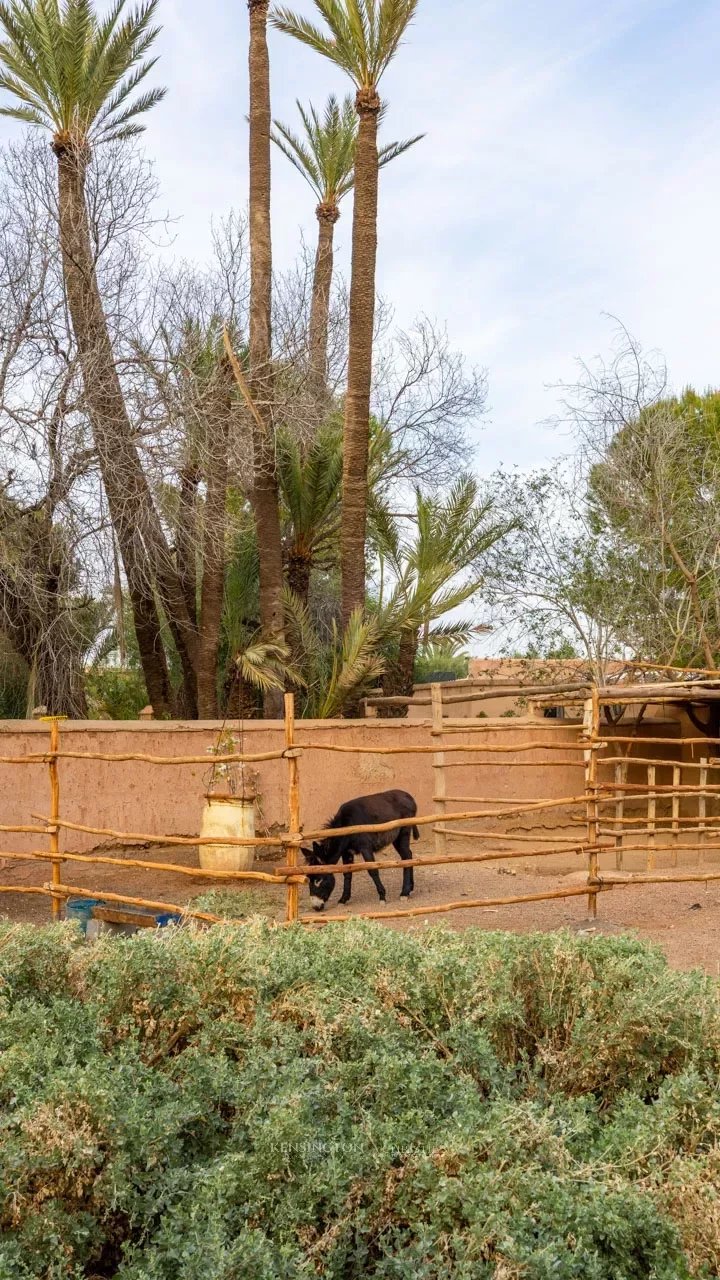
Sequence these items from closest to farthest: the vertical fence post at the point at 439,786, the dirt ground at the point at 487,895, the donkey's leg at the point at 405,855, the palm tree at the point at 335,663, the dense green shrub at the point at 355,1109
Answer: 1. the dense green shrub at the point at 355,1109
2. the dirt ground at the point at 487,895
3. the donkey's leg at the point at 405,855
4. the vertical fence post at the point at 439,786
5. the palm tree at the point at 335,663

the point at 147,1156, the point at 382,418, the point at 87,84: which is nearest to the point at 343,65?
the point at 87,84

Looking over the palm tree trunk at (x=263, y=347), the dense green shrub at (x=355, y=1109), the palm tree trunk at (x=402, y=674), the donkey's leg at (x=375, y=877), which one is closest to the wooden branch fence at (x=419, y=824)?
the donkey's leg at (x=375, y=877)

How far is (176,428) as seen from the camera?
468 inches

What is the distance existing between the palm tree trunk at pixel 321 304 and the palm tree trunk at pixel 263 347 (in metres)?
1.36

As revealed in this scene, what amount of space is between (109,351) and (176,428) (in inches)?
36.5

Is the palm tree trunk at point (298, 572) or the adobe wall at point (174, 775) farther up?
the palm tree trunk at point (298, 572)

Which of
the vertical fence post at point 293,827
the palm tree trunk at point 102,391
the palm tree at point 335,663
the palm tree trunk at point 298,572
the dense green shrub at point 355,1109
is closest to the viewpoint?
the dense green shrub at point 355,1109

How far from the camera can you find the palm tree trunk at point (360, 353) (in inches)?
546

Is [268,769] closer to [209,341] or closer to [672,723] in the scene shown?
[209,341]

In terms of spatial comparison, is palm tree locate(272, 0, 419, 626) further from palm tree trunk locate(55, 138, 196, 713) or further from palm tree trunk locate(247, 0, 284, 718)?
palm tree trunk locate(55, 138, 196, 713)

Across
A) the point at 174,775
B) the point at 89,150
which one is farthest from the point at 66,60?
the point at 174,775

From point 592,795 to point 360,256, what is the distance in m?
7.71

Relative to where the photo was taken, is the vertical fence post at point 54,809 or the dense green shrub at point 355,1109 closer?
the dense green shrub at point 355,1109

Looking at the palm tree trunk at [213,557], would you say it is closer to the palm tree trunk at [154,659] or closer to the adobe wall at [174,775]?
the palm tree trunk at [154,659]
